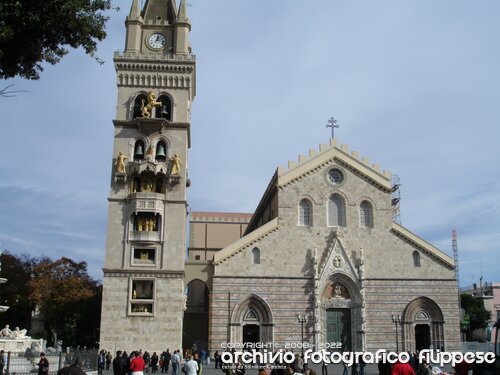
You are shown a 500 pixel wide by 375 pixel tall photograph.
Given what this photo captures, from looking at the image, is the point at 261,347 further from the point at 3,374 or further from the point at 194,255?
the point at 194,255

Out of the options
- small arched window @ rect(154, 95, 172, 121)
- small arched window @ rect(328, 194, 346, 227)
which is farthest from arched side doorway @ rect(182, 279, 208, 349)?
small arched window @ rect(154, 95, 172, 121)

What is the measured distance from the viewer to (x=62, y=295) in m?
55.7

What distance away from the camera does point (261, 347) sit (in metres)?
41.8

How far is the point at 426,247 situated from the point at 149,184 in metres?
22.9

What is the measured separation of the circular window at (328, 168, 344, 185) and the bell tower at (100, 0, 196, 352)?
1203cm

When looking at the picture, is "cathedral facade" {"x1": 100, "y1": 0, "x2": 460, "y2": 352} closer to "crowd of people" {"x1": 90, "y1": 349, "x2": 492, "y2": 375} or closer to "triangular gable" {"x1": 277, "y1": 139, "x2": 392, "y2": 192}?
"triangular gable" {"x1": 277, "y1": 139, "x2": 392, "y2": 192}

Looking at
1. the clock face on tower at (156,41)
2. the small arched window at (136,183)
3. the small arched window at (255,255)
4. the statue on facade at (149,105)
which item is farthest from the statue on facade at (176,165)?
the clock face on tower at (156,41)

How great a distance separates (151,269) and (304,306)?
12133 millimetres

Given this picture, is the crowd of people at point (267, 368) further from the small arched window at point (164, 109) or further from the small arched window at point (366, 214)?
the small arched window at point (164, 109)

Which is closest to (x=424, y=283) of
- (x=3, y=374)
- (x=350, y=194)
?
(x=350, y=194)

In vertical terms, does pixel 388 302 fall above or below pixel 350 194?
below

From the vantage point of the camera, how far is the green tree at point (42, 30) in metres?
14.6

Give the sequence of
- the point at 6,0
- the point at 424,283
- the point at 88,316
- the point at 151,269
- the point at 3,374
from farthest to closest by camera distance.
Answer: the point at 88,316
the point at 424,283
the point at 151,269
the point at 3,374
the point at 6,0

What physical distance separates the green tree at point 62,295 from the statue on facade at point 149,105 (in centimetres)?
2198
